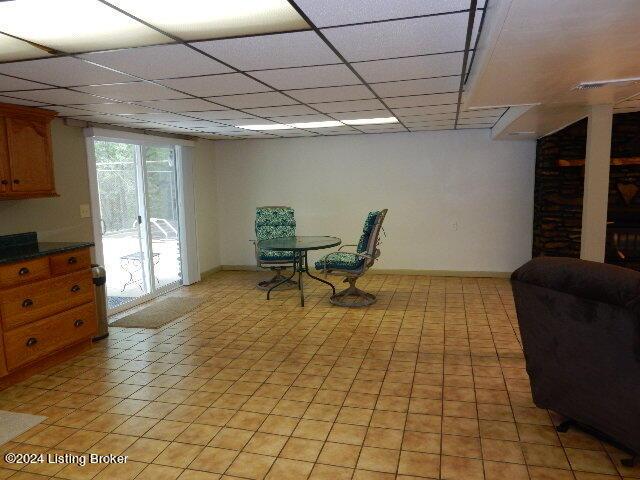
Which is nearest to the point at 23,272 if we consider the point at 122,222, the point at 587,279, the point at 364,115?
the point at 122,222

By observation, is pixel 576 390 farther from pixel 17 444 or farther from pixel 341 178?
pixel 341 178

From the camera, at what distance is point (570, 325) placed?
2254 mm

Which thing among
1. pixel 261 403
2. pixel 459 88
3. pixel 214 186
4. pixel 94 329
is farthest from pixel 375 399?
pixel 214 186

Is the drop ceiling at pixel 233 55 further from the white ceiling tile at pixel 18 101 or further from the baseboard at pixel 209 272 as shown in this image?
the baseboard at pixel 209 272

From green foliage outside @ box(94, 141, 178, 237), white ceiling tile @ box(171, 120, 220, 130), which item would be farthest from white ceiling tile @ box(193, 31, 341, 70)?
green foliage outside @ box(94, 141, 178, 237)

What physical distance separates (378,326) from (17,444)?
3012 mm

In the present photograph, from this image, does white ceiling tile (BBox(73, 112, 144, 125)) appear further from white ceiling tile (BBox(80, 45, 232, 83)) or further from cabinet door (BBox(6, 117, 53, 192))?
white ceiling tile (BBox(80, 45, 232, 83))

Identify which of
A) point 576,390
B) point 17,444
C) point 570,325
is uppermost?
point 570,325

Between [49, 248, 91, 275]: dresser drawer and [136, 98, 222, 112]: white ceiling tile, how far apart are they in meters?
1.40

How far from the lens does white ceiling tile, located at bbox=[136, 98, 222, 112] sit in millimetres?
3626

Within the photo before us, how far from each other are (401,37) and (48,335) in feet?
11.0

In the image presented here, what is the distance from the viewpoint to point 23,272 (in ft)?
11.1

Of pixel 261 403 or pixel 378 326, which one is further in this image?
pixel 378 326

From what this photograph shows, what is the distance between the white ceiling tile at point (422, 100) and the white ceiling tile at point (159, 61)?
1.68 m
